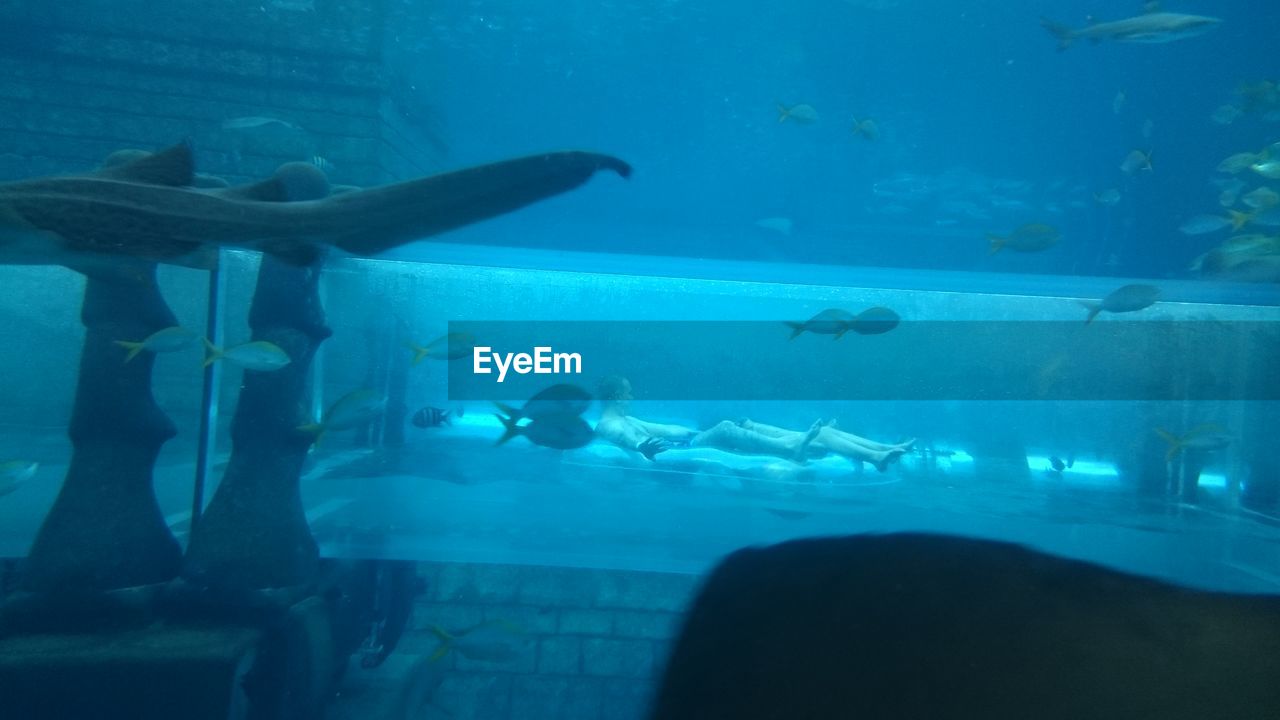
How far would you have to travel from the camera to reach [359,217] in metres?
2.44

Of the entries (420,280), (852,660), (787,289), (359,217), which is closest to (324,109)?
(420,280)

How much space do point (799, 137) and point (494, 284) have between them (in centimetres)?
402

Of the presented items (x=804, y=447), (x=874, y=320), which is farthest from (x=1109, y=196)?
(x=804, y=447)

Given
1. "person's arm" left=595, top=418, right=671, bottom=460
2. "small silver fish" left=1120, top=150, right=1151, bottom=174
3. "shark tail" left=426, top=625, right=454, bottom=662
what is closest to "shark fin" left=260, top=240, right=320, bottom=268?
"shark tail" left=426, top=625, right=454, bottom=662

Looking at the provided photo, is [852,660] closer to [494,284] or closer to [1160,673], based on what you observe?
[1160,673]

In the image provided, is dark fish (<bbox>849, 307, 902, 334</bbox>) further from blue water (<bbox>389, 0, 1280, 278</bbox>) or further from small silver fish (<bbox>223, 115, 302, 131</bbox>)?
small silver fish (<bbox>223, 115, 302, 131</bbox>)

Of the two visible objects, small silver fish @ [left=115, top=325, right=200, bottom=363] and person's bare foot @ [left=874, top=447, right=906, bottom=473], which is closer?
small silver fish @ [left=115, top=325, right=200, bottom=363]

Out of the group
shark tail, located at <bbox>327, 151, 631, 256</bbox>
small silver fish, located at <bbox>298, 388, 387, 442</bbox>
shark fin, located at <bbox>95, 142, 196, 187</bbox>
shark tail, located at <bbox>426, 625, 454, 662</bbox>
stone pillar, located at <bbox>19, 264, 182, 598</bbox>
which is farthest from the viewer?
small silver fish, located at <bbox>298, 388, 387, 442</bbox>

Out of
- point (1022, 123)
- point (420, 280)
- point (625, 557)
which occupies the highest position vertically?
point (1022, 123)

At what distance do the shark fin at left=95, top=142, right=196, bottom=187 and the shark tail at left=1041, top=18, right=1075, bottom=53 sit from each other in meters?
6.50

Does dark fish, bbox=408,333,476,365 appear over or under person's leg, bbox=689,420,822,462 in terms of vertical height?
over

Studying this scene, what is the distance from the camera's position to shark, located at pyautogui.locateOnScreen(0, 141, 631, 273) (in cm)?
222

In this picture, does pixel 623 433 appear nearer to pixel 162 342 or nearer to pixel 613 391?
pixel 613 391

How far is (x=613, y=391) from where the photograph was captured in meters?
6.98
